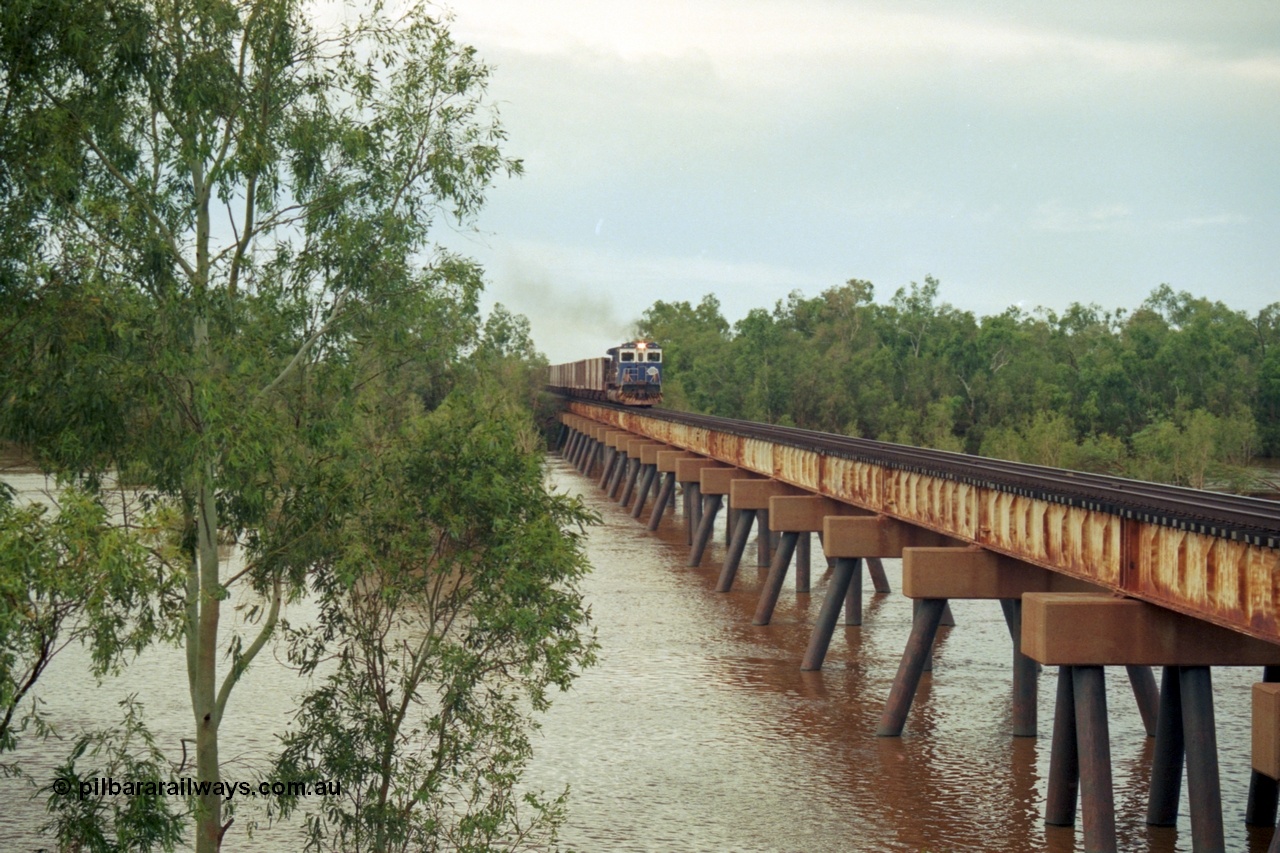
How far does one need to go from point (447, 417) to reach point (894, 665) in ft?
53.9

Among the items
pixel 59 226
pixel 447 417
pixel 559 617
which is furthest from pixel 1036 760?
pixel 59 226

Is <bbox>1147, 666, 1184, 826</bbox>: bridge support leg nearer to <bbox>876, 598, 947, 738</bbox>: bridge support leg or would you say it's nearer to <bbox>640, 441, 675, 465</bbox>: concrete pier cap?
<bbox>876, 598, 947, 738</bbox>: bridge support leg

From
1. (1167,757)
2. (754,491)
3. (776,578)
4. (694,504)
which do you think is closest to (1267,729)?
(1167,757)

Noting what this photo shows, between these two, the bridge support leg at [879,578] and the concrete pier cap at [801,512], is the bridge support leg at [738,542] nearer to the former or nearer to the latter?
the bridge support leg at [879,578]

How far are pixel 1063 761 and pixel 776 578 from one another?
15524mm

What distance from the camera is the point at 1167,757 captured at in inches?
714

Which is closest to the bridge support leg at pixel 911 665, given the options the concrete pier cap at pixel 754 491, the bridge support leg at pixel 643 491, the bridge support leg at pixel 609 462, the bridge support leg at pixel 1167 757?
the bridge support leg at pixel 1167 757

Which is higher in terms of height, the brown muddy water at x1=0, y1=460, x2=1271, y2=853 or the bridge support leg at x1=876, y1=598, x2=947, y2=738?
the bridge support leg at x1=876, y1=598, x2=947, y2=738

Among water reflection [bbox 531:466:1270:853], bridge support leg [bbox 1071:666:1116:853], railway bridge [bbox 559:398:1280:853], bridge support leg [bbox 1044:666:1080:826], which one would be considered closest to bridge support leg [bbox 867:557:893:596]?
water reflection [bbox 531:466:1270:853]

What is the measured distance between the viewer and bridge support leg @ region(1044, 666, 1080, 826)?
18.0m

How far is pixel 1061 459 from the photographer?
245 ft

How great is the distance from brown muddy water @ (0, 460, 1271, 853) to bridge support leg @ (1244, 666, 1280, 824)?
0.35 m

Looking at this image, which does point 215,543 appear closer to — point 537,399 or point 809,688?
point 809,688

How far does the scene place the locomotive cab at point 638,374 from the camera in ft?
214
